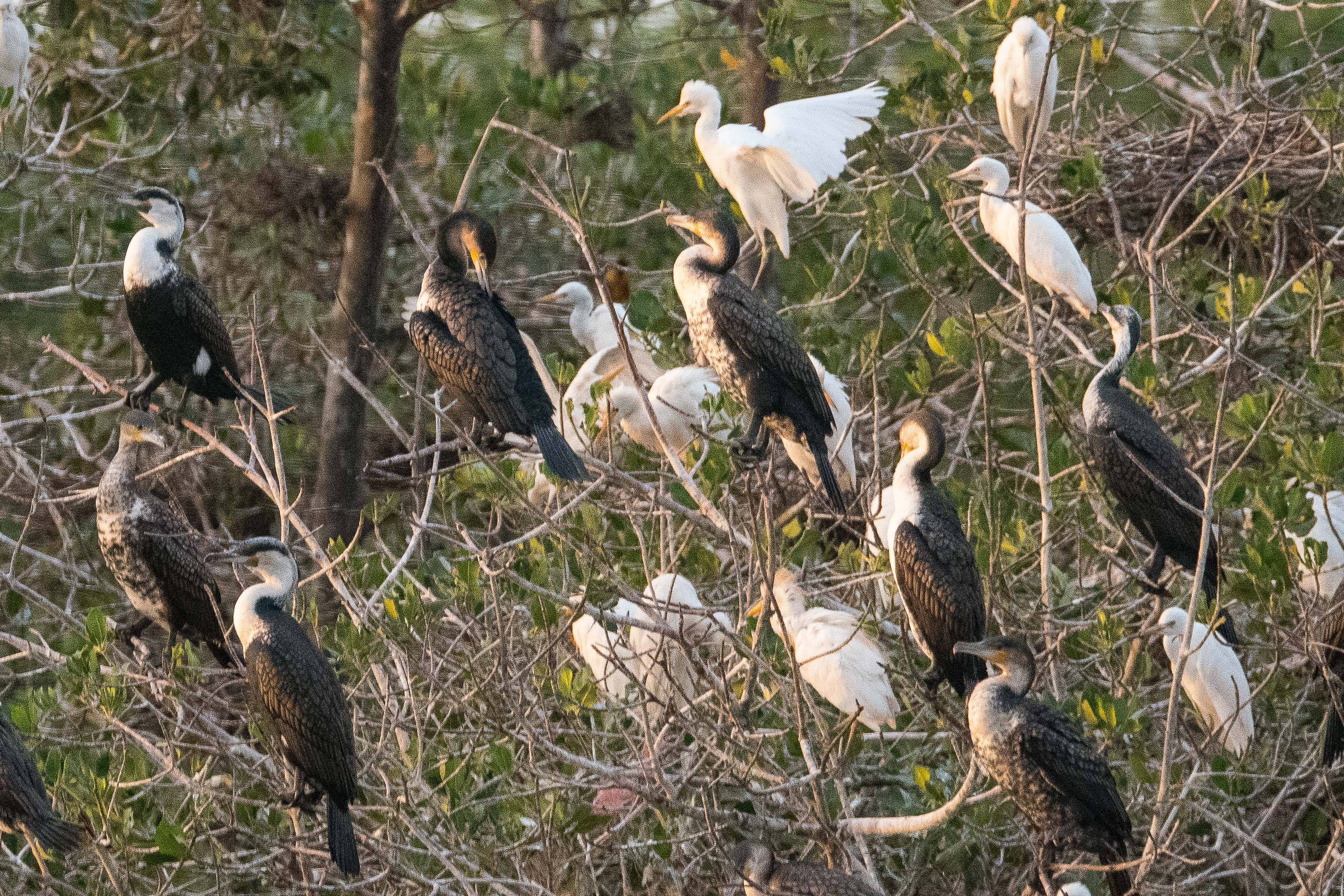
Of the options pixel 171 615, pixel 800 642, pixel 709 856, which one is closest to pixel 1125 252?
pixel 800 642

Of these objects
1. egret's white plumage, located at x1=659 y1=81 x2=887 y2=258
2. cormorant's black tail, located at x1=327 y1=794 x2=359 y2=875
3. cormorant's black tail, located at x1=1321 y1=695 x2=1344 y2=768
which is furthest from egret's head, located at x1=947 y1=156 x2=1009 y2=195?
cormorant's black tail, located at x1=327 y1=794 x2=359 y2=875

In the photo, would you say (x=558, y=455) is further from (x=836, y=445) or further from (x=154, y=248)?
(x=154, y=248)

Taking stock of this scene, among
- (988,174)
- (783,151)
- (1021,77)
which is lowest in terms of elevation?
(988,174)

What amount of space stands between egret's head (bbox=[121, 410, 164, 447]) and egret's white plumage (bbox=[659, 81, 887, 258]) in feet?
5.25

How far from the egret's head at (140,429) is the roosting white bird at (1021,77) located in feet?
8.07

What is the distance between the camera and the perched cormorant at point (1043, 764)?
289cm

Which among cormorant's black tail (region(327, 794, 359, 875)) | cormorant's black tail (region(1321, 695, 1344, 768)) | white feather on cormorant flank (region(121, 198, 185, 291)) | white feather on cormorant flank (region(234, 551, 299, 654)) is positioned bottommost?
cormorant's black tail (region(1321, 695, 1344, 768))

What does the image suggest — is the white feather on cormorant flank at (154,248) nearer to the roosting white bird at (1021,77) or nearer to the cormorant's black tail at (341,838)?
the cormorant's black tail at (341,838)

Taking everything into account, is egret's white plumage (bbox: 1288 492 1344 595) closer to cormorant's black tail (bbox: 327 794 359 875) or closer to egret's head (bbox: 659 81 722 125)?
egret's head (bbox: 659 81 722 125)

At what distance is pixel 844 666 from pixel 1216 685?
3.11 feet

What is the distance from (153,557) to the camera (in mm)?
3869

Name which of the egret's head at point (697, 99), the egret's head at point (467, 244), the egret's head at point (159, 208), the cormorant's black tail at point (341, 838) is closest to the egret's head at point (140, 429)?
the egret's head at point (159, 208)

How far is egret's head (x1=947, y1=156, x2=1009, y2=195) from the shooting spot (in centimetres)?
434

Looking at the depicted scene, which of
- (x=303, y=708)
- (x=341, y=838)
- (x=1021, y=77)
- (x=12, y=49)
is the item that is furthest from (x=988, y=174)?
(x=12, y=49)
